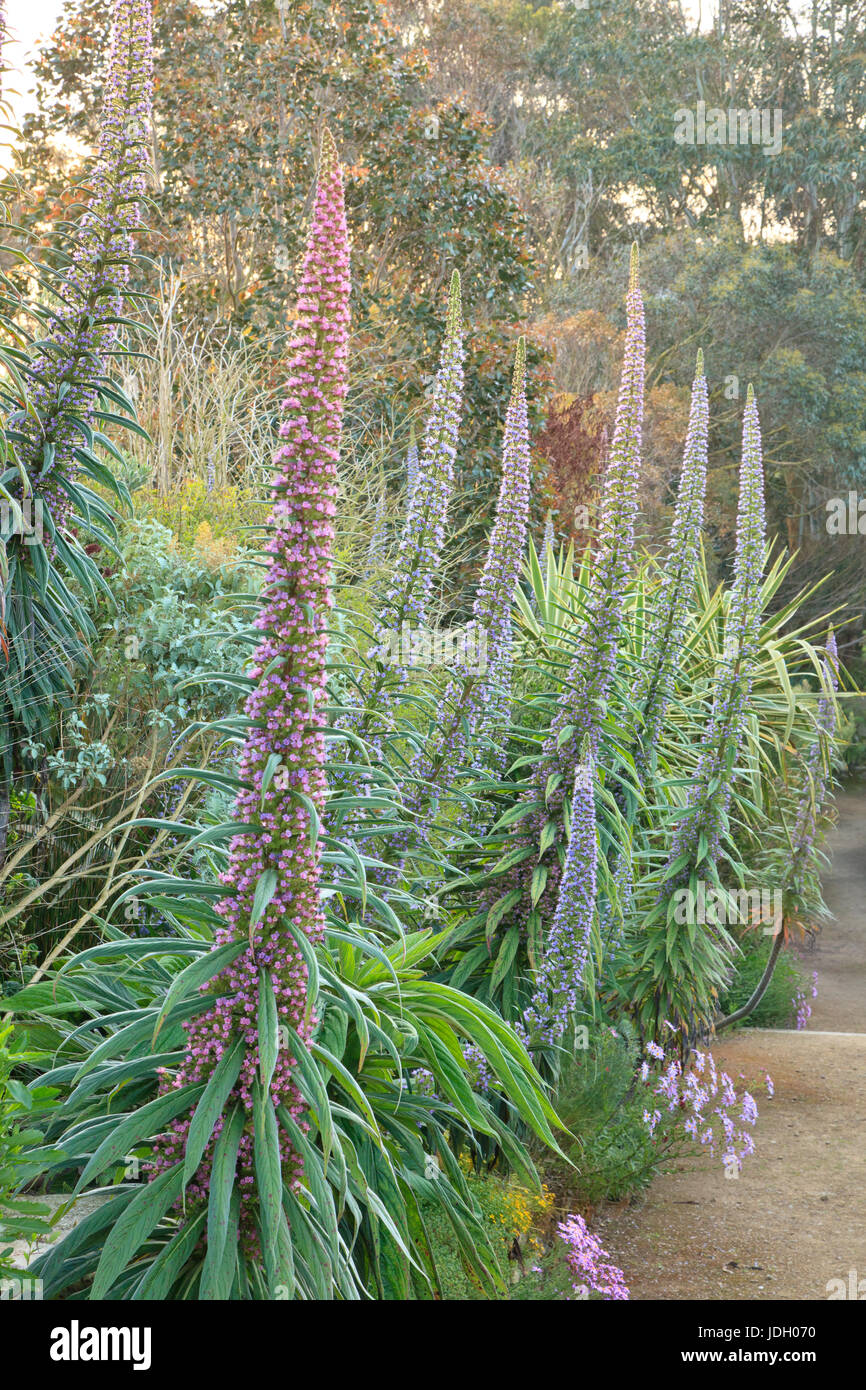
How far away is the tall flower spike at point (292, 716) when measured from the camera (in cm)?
210

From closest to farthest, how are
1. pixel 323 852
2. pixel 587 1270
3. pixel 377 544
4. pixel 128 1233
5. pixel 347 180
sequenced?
pixel 128 1233 → pixel 323 852 → pixel 587 1270 → pixel 377 544 → pixel 347 180

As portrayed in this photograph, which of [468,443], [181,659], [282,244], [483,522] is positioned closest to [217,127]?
[282,244]

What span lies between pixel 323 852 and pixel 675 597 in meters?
2.54

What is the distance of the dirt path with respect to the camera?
4.15 meters

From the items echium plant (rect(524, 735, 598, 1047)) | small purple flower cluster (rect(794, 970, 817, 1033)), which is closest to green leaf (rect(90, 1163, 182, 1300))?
echium plant (rect(524, 735, 598, 1047))

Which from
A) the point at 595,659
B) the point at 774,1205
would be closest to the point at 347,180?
the point at 595,659

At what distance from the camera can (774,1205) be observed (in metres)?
4.87

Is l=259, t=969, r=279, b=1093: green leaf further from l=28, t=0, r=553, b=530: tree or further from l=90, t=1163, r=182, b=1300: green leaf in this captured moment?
l=28, t=0, r=553, b=530: tree

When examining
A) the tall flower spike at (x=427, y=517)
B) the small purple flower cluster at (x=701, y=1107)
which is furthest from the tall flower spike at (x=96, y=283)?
the small purple flower cluster at (x=701, y=1107)

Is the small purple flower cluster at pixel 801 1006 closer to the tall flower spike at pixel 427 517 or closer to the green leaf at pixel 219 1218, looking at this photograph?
the tall flower spike at pixel 427 517

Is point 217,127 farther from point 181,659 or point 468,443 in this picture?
point 181,659

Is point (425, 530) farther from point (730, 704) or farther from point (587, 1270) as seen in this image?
point (587, 1270)

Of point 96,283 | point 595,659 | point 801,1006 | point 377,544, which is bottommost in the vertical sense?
point 801,1006

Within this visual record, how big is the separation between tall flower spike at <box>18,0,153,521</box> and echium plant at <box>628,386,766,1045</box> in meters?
2.34
